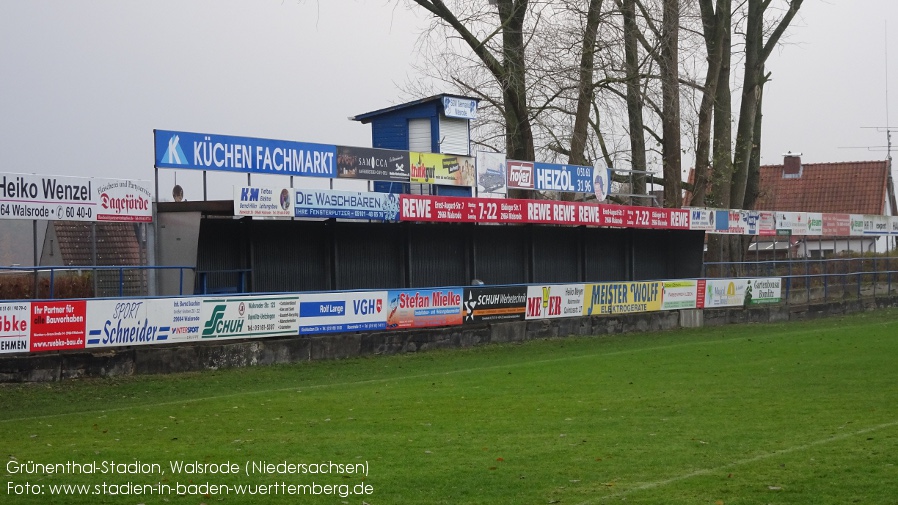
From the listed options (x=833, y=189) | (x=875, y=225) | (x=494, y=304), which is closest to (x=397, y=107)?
(x=494, y=304)

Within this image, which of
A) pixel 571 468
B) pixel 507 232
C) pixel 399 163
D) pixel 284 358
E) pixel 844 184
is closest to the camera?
pixel 571 468

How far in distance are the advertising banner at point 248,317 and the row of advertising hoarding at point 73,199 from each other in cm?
262

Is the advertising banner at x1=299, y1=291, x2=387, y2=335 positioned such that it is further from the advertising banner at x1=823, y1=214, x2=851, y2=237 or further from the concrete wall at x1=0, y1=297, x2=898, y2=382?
the advertising banner at x1=823, y1=214, x2=851, y2=237

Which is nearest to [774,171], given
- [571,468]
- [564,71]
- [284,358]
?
[564,71]

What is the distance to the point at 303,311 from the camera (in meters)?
22.0

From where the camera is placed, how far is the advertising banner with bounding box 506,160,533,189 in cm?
2892

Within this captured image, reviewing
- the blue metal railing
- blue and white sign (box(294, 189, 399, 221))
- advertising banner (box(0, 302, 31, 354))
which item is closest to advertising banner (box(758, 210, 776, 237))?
blue and white sign (box(294, 189, 399, 221))

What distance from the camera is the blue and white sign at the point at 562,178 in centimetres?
2975

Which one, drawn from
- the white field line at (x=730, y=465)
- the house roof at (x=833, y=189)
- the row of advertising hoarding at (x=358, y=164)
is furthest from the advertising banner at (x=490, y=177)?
the house roof at (x=833, y=189)

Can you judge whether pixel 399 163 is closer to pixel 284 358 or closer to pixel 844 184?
pixel 284 358

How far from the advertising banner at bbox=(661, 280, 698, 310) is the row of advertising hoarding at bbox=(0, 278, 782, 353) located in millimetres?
33

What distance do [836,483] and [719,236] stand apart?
32.8m

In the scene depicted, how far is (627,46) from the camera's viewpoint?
122 feet

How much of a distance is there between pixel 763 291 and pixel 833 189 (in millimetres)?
31795
